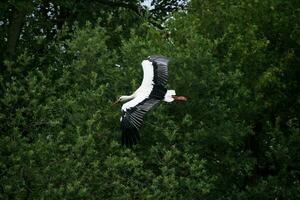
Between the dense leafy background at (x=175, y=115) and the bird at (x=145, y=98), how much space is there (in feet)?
1.69

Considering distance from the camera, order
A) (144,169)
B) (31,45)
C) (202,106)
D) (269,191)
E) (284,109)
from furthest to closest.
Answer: (31,45) < (284,109) < (269,191) < (202,106) < (144,169)

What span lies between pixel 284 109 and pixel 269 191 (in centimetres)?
330

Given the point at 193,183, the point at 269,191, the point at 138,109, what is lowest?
the point at 269,191

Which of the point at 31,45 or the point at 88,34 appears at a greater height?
the point at 88,34

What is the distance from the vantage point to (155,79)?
20578 millimetres

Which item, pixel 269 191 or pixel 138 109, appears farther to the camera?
pixel 269 191

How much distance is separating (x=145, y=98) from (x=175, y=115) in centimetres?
283

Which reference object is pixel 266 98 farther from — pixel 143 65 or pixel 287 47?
pixel 143 65

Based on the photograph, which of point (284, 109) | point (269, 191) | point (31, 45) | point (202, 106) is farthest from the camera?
point (31, 45)

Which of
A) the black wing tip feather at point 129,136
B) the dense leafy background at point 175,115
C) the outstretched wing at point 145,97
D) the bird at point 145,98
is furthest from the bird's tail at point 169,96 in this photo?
the black wing tip feather at point 129,136

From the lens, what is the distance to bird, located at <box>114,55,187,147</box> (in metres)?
19.2

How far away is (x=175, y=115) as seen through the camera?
885 inches

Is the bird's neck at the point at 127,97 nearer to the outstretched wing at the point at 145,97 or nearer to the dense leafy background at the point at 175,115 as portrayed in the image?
the outstretched wing at the point at 145,97

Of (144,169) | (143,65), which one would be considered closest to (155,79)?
(143,65)
